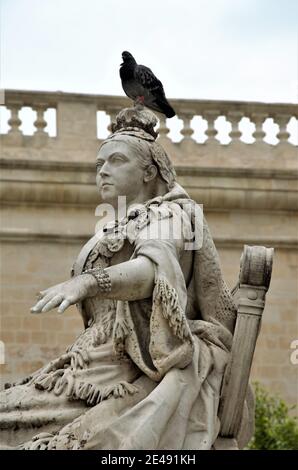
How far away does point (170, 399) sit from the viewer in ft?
32.2

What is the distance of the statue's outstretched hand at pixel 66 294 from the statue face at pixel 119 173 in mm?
837

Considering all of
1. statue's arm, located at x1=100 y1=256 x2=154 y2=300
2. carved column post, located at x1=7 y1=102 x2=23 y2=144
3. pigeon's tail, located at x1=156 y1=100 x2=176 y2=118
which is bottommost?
statue's arm, located at x1=100 y1=256 x2=154 y2=300

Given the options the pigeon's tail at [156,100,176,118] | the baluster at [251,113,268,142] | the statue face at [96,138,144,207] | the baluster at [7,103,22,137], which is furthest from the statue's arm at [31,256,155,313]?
Result: the baluster at [251,113,268,142]

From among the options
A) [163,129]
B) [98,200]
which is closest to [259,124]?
[163,129]

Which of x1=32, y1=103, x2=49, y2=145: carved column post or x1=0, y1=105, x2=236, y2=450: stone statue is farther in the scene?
x1=32, y1=103, x2=49, y2=145: carved column post

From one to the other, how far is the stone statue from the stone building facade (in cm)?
1186

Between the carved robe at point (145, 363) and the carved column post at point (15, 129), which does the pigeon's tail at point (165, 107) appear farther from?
the carved column post at point (15, 129)

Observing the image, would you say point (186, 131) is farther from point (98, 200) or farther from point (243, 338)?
point (243, 338)

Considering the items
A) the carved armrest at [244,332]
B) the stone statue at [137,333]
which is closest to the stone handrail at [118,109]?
the stone statue at [137,333]

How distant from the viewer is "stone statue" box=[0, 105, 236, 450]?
978 cm

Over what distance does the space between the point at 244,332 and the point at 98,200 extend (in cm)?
1261

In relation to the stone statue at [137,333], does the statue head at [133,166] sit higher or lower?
higher

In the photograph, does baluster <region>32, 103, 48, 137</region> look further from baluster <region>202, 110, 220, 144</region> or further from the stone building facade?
baluster <region>202, 110, 220, 144</region>

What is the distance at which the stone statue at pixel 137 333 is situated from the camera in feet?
32.1
